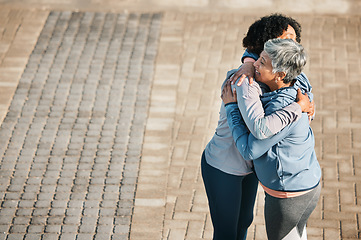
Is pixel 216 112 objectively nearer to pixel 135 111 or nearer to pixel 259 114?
pixel 135 111

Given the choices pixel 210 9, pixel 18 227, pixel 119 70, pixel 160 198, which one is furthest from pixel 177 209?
pixel 210 9

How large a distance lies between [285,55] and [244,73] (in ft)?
0.93

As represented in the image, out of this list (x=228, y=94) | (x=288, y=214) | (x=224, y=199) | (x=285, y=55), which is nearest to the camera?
(x=285, y=55)

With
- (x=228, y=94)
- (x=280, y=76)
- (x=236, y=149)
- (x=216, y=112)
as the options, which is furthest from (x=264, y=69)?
(x=216, y=112)

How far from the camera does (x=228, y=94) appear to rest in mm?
3307

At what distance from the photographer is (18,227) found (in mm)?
4871

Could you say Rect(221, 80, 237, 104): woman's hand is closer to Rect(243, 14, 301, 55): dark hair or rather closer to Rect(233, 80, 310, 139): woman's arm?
Rect(233, 80, 310, 139): woman's arm

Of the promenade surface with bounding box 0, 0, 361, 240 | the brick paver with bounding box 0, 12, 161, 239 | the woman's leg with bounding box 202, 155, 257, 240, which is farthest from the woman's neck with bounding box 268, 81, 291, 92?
the brick paver with bounding box 0, 12, 161, 239

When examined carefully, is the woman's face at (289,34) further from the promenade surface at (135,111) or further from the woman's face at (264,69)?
the promenade surface at (135,111)

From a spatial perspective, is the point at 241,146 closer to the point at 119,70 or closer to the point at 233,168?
the point at 233,168

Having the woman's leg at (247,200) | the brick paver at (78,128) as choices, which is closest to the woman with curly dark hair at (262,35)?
the woman's leg at (247,200)

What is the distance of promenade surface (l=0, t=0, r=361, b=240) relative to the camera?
5031mm

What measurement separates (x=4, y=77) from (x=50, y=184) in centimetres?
233

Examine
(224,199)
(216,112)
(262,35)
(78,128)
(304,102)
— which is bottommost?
(216,112)
